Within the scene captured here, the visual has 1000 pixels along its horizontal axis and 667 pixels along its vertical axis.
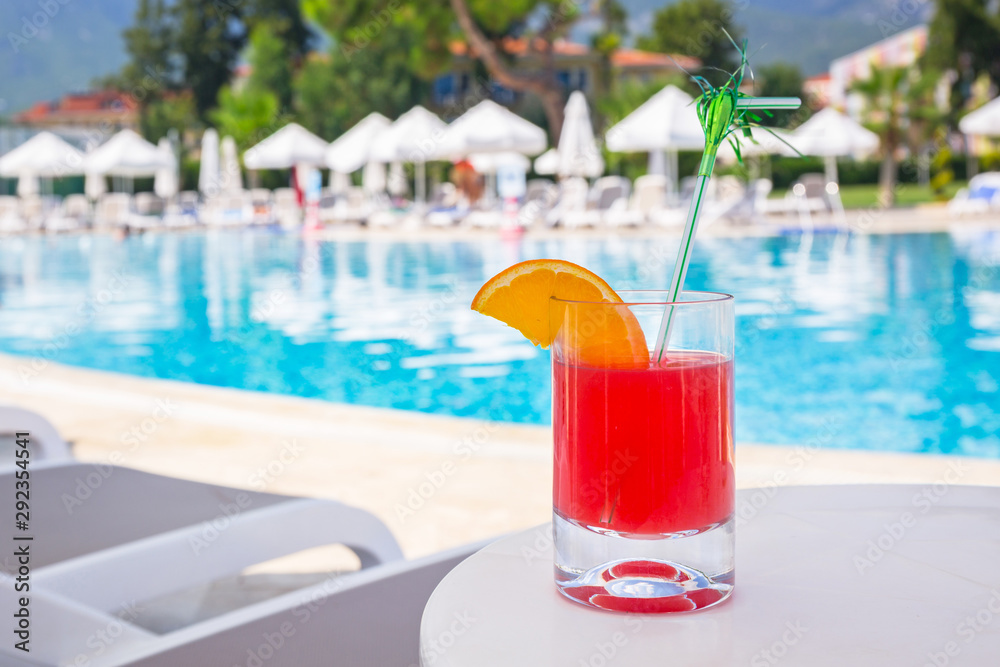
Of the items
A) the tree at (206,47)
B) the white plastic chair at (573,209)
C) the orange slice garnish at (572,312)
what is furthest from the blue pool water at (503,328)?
the tree at (206,47)

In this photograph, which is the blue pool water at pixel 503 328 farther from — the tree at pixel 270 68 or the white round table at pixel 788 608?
the tree at pixel 270 68

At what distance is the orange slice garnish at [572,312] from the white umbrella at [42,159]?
24887 mm

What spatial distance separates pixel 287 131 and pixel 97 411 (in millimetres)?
21059

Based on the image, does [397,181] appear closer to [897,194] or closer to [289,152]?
[289,152]

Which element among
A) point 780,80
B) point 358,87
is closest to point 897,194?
point 358,87

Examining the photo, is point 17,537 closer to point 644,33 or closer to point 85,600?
point 85,600

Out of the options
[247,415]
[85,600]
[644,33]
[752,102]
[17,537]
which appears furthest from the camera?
[644,33]

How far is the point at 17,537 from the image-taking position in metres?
1.85

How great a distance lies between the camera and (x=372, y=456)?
12.8ft

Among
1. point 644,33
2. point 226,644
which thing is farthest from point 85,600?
point 644,33

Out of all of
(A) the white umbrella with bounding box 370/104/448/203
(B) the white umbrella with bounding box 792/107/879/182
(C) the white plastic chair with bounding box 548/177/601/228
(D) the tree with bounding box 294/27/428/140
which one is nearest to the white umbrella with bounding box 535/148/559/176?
(A) the white umbrella with bounding box 370/104/448/203

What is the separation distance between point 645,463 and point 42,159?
1022 inches

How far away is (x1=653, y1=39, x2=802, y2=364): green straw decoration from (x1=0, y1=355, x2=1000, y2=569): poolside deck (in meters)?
2.15

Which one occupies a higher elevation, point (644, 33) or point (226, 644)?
point (644, 33)
